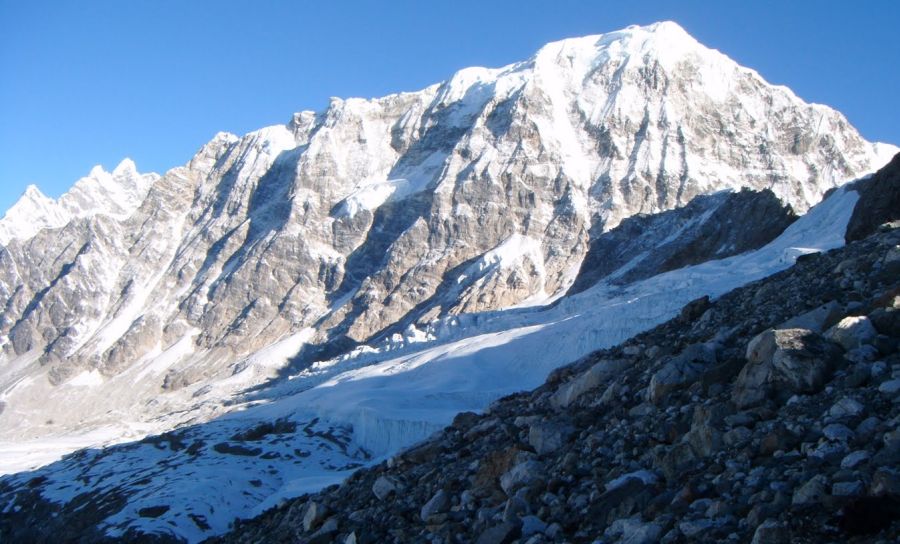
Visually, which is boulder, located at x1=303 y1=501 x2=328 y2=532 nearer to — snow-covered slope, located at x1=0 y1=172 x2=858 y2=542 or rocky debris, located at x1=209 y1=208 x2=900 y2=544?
rocky debris, located at x1=209 y1=208 x2=900 y2=544

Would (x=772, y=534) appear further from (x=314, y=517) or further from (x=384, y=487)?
(x=314, y=517)

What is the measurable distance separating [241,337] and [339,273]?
89.1 feet

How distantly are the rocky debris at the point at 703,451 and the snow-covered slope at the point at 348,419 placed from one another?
63.8 ft

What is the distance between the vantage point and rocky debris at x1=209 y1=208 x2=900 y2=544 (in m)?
7.17

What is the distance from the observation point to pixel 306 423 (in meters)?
63.2

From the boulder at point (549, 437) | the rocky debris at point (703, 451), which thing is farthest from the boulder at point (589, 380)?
the boulder at point (549, 437)

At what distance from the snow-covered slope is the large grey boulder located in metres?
23.8

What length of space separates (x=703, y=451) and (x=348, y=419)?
53586 millimetres

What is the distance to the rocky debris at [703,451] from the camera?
7.17 m

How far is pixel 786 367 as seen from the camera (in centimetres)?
995

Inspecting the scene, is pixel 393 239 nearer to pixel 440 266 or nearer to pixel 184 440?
pixel 440 266

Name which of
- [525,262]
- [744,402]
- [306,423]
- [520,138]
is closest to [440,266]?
[525,262]

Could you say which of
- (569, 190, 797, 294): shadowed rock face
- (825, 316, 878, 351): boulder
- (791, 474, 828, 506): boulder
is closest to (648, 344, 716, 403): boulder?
(825, 316, 878, 351): boulder

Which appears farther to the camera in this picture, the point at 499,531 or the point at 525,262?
the point at 525,262
